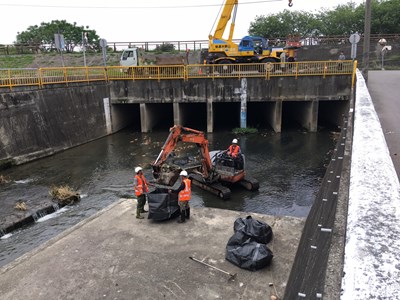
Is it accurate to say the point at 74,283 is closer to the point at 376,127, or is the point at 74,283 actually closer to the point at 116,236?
the point at 116,236

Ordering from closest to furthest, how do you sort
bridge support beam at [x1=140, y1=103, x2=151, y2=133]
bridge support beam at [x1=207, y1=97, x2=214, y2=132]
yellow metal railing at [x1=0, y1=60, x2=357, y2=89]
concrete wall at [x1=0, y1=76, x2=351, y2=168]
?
concrete wall at [x1=0, y1=76, x2=351, y2=168], yellow metal railing at [x1=0, y1=60, x2=357, y2=89], bridge support beam at [x1=207, y1=97, x2=214, y2=132], bridge support beam at [x1=140, y1=103, x2=151, y2=133]

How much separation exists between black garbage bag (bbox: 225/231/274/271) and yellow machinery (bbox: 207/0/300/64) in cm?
1980

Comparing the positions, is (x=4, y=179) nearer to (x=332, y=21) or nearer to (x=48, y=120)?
(x=48, y=120)

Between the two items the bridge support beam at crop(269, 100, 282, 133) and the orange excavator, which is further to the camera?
the bridge support beam at crop(269, 100, 282, 133)

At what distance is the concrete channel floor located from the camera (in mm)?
5859

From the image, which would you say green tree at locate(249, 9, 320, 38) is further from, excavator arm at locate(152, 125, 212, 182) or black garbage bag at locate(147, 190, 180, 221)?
black garbage bag at locate(147, 190, 180, 221)

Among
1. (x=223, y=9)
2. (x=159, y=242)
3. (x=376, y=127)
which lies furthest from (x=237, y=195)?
(x=223, y=9)

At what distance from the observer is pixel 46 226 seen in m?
10.1

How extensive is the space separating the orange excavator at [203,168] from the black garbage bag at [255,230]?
4.27 m

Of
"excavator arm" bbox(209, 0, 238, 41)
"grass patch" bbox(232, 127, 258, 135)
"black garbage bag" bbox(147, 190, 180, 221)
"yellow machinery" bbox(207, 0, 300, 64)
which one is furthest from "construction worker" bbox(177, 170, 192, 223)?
"excavator arm" bbox(209, 0, 238, 41)

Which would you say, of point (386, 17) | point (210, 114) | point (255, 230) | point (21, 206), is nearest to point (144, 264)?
point (255, 230)

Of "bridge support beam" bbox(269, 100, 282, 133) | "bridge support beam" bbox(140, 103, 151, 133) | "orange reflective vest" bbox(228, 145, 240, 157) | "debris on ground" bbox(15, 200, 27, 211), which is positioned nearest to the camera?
"debris on ground" bbox(15, 200, 27, 211)

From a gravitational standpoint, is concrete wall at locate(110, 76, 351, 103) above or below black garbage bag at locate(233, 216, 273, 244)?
above

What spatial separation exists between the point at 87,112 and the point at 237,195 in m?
13.0
